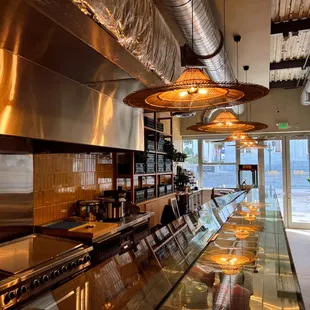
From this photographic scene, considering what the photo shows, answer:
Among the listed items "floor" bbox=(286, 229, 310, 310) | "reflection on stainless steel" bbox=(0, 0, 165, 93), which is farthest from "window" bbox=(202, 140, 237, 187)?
"reflection on stainless steel" bbox=(0, 0, 165, 93)

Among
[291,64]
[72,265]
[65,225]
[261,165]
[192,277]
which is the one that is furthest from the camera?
[261,165]

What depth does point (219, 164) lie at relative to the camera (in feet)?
27.8

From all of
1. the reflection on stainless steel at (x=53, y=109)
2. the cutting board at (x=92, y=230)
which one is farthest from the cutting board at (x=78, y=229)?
the reflection on stainless steel at (x=53, y=109)

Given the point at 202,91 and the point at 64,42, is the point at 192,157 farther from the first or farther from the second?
the point at 64,42

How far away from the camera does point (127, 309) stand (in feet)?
4.28

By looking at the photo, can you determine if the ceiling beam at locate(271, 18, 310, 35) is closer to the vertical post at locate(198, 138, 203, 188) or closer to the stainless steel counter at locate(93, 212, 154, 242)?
the stainless steel counter at locate(93, 212, 154, 242)

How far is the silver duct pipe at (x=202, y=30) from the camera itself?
2264 mm

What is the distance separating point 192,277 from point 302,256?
4.59m

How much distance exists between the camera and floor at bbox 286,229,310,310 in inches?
152

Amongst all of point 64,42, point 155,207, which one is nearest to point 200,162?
point 155,207

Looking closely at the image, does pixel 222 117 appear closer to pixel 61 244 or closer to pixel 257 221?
pixel 257 221

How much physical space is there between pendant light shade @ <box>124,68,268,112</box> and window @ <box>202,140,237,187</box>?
257 inches

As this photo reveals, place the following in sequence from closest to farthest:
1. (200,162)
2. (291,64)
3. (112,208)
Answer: (112,208), (291,64), (200,162)

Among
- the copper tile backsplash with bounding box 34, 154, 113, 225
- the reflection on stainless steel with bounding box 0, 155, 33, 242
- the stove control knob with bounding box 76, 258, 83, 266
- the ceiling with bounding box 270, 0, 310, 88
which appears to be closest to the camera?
the stove control knob with bounding box 76, 258, 83, 266
